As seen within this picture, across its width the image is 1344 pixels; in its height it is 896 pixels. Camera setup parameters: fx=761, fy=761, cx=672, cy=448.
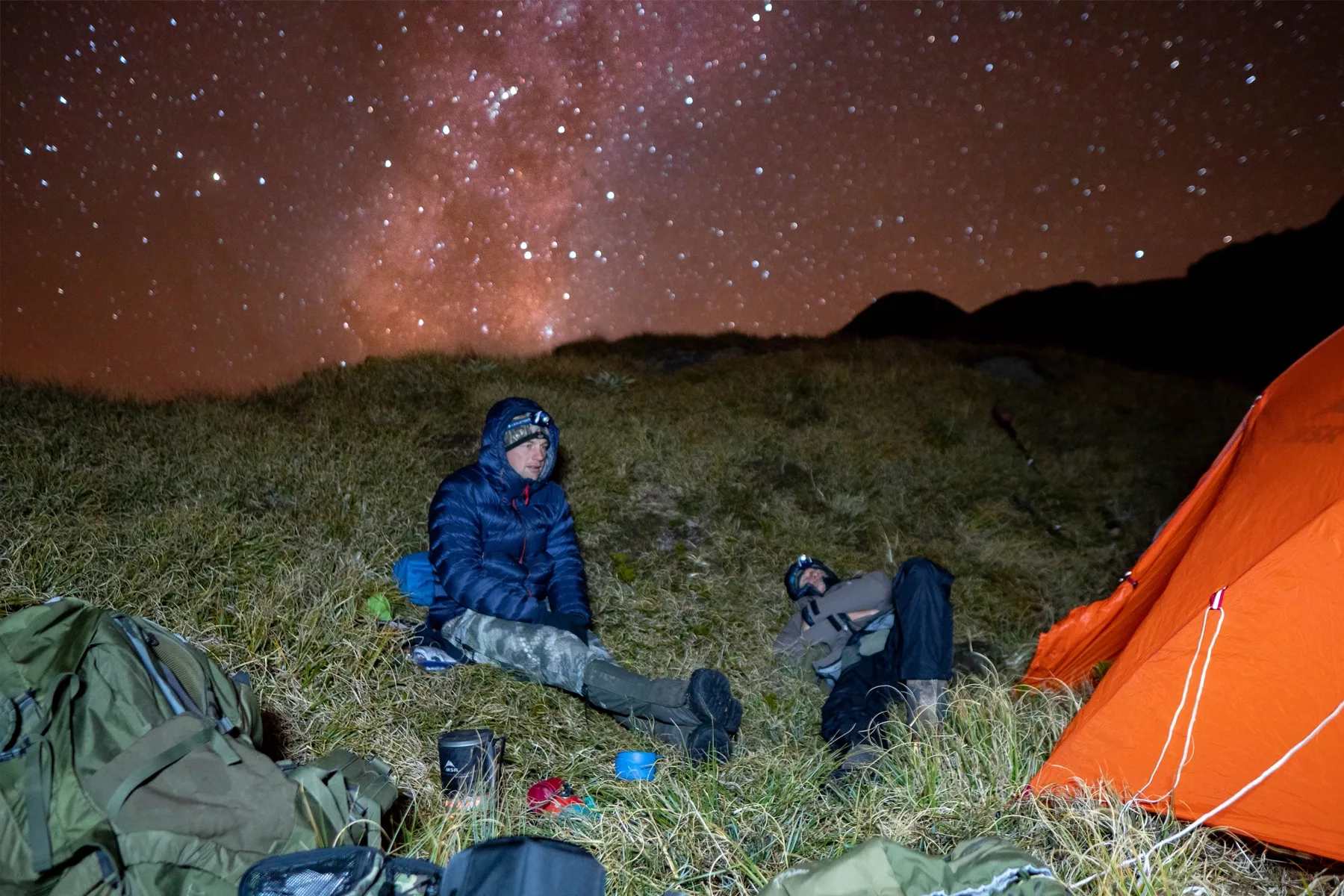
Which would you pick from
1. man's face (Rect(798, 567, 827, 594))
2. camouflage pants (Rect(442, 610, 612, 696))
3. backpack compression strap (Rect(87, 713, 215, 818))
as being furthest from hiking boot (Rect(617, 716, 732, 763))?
backpack compression strap (Rect(87, 713, 215, 818))

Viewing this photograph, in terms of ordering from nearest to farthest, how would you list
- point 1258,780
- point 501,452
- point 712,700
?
point 1258,780 < point 712,700 < point 501,452

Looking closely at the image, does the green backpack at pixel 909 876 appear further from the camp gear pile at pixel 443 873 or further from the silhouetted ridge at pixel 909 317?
the silhouetted ridge at pixel 909 317

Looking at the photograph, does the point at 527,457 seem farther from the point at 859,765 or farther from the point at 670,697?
the point at 859,765

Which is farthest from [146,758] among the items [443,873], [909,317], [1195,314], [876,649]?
[1195,314]

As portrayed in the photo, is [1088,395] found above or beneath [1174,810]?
above

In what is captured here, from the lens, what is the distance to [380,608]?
4711 millimetres

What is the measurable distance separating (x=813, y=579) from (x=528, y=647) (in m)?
2.00

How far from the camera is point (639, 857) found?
9.29 ft

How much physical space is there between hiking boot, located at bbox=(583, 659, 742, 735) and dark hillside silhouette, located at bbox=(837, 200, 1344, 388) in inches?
1157

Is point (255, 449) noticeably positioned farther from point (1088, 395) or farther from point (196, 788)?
point (1088, 395)

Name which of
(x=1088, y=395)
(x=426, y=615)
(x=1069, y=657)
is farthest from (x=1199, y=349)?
(x=426, y=615)

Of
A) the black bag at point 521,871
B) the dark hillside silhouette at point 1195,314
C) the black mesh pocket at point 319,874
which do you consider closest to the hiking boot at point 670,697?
the black bag at point 521,871

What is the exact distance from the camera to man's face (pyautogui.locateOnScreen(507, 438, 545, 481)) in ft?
16.0

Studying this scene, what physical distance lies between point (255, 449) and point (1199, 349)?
133 feet
